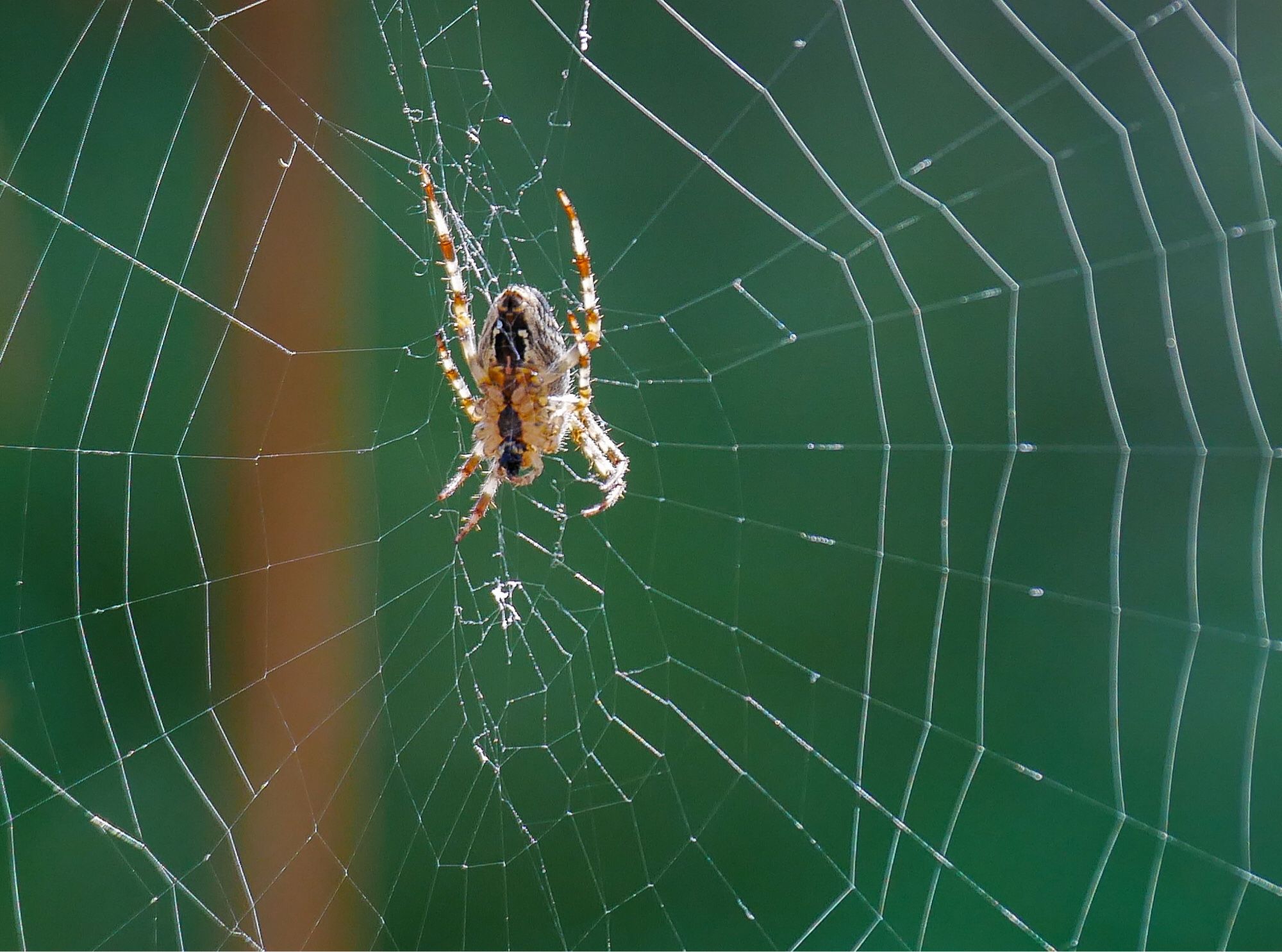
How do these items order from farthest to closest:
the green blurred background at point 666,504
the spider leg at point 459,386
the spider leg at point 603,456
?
the green blurred background at point 666,504 < the spider leg at point 603,456 < the spider leg at point 459,386

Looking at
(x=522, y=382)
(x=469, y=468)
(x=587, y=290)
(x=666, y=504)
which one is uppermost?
(x=587, y=290)

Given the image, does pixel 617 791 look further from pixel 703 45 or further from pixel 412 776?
pixel 703 45

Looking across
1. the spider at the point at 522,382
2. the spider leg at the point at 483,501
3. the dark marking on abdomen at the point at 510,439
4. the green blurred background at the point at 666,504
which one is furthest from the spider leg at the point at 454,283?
the green blurred background at the point at 666,504

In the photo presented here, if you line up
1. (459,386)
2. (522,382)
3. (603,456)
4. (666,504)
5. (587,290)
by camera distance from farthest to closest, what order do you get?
1. (666,504)
2. (603,456)
3. (459,386)
4. (522,382)
5. (587,290)

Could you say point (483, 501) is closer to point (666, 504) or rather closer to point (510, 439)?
point (510, 439)

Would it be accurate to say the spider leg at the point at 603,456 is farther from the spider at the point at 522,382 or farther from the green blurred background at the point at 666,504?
the green blurred background at the point at 666,504

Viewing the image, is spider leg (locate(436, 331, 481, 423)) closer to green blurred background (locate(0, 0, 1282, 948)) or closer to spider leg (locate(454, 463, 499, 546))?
spider leg (locate(454, 463, 499, 546))

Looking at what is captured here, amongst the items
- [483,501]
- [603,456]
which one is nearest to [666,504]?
[603,456]
